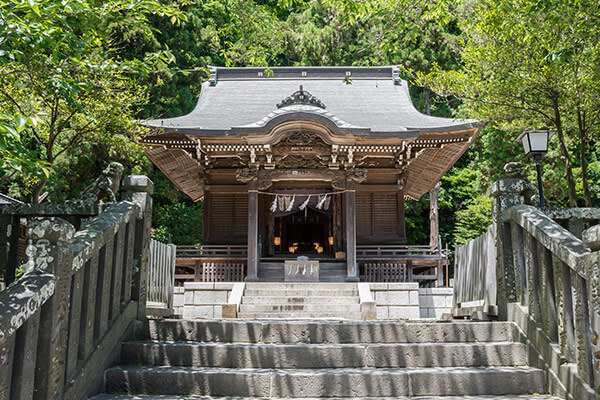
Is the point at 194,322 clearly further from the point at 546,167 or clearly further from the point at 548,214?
the point at 546,167

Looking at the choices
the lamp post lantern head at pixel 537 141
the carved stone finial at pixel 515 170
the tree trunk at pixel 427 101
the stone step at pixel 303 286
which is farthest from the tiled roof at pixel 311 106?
the tree trunk at pixel 427 101

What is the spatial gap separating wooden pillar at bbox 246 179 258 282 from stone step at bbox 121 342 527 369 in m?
7.13

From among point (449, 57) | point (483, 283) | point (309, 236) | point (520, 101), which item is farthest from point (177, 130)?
point (449, 57)

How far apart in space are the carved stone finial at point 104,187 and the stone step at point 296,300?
5278 mm

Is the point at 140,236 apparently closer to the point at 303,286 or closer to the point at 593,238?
the point at 593,238

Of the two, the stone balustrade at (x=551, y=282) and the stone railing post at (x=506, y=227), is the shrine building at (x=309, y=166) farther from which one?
the stone balustrade at (x=551, y=282)

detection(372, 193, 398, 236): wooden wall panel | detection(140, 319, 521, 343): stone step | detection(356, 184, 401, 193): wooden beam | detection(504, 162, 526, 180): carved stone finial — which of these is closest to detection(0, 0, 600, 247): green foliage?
detection(504, 162, 526, 180): carved stone finial

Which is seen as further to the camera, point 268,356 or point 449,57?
point 449,57

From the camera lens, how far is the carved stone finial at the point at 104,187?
14.9 feet

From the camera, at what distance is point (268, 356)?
3.86 m

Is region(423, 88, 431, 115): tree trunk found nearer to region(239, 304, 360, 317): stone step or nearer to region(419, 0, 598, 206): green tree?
region(419, 0, 598, 206): green tree

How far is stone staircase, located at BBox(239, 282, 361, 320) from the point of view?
9086 mm

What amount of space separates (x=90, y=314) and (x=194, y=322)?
3.44 feet

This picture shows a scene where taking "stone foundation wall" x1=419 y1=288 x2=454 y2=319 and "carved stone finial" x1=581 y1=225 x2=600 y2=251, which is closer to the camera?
"carved stone finial" x1=581 y1=225 x2=600 y2=251
